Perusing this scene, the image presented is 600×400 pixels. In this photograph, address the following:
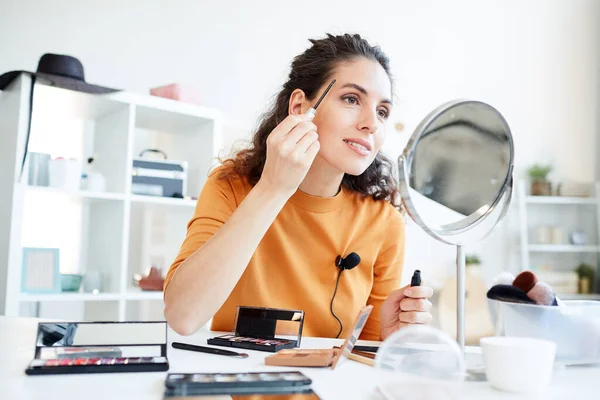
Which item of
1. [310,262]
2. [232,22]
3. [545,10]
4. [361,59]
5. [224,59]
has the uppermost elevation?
[545,10]

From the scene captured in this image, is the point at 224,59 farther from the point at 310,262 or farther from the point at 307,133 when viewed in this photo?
the point at 307,133

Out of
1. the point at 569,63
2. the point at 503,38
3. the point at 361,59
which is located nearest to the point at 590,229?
the point at 569,63

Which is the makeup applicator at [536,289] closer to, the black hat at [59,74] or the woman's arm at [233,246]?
the woman's arm at [233,246]

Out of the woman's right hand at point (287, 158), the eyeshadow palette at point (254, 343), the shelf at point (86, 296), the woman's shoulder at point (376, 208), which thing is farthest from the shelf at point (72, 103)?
the eyeshadow palette at point (254, 343)

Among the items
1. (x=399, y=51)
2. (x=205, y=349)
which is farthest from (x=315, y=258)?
(x=399, y=51)

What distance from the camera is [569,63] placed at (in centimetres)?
445

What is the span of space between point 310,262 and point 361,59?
0.51m

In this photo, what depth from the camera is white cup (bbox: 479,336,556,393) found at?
57 centimetres

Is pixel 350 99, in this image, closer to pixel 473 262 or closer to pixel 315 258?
pixel 315 258

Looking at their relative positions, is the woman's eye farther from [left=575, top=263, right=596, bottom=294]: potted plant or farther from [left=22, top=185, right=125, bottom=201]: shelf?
[left=575, top=263, right=596, bottom=294]: potted plant

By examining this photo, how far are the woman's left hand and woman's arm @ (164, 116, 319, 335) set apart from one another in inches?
11.2

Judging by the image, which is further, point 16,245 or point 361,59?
point 16,245

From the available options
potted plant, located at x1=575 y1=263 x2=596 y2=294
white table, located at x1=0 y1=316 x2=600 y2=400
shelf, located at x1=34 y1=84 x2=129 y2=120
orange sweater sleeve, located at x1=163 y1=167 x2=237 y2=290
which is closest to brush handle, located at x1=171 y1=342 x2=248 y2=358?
white table, located at x1=0 y1=316 x2=600 y2=400

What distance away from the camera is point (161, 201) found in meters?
2.53
